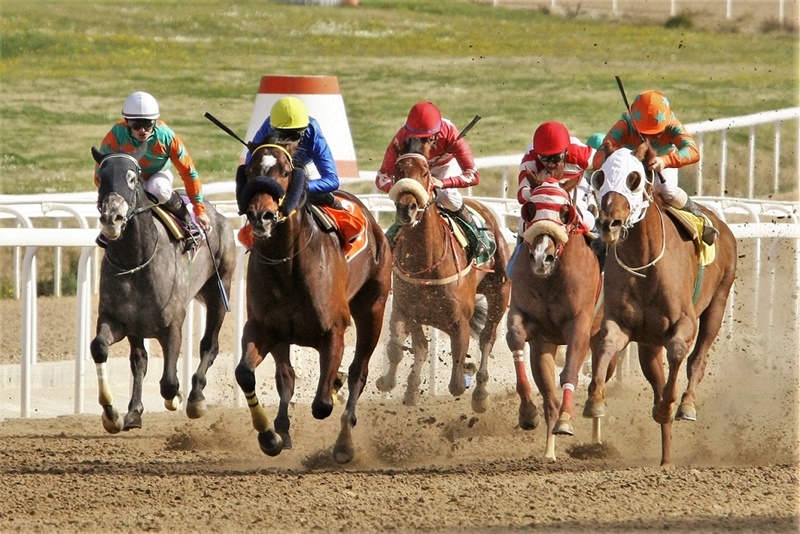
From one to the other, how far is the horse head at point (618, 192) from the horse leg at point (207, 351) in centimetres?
250

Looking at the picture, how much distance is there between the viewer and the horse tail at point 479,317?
34.0 feet

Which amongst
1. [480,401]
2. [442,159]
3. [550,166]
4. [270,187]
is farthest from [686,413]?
[270,187]

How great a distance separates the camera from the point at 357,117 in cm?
2430

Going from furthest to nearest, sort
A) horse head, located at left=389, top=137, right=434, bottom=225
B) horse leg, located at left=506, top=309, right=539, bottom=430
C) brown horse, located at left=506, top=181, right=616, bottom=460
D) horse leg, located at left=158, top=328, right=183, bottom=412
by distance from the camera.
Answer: horse head, located at left=389, top=137, right=434, bottom=225
horse leg, located at left=158, top=328, right=183, bottom=412
horse leg, located at left=506, top=309, right=539, bottom=430
brown horse, located at left=506, top=181, right=616, bottom=460

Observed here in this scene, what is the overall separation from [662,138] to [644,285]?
1.01 metres

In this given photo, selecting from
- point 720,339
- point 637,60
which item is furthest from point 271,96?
point 637,60

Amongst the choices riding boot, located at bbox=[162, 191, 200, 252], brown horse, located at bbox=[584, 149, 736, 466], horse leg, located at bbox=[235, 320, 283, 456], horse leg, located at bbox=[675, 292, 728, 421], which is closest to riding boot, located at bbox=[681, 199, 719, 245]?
brown horse, located at bbox=[584, 149, 736, 466]

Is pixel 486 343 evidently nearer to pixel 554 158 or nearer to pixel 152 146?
pixel 554 158

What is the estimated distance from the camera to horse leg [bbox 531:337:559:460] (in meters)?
8.15

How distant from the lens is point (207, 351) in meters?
9.40

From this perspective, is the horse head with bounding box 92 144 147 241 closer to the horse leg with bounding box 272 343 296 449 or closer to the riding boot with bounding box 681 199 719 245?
the horse leg with bounding box 272 343 296 449

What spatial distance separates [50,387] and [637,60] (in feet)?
65.9

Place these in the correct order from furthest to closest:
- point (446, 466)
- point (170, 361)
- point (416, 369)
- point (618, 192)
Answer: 1. point (416, 369)
2. point (170, 361)
3. point (446, 466)
4. point (618, 192)

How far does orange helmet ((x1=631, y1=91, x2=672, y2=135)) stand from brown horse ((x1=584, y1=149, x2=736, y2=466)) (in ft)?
1.28
